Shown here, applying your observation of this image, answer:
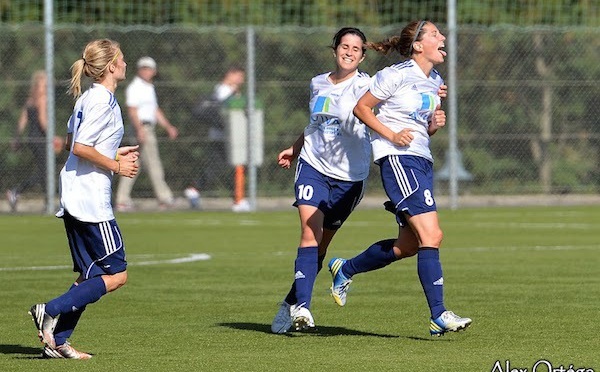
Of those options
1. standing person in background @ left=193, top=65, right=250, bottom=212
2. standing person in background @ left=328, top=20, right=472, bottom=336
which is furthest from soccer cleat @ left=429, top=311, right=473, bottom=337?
standing person in background @ left=193, top=65, right=250, bottom=212

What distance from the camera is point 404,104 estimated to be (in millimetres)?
Answer: 9695

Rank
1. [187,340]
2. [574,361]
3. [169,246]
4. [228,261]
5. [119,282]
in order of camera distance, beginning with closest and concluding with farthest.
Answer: [574,361], [119,282], [187,340], [228,261], [169,246]

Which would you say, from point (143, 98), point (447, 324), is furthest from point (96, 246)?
point (143, 98)

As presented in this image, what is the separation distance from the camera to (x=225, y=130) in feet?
80.2

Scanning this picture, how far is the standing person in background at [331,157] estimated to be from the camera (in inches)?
394

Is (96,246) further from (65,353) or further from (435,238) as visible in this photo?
(435,238)

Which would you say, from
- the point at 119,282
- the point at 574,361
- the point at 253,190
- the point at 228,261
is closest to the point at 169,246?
the point at 228,261

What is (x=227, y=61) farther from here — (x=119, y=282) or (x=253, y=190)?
(x=119, y=282)

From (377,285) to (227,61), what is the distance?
43.1 feet

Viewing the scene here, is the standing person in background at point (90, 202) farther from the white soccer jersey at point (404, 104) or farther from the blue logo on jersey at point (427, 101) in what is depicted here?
the blue logo on jersey at point (427, 101)

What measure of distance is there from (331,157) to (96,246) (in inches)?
82.1

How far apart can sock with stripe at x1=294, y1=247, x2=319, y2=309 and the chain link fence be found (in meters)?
14.6

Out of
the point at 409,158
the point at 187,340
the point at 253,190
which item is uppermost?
the point at 409,158

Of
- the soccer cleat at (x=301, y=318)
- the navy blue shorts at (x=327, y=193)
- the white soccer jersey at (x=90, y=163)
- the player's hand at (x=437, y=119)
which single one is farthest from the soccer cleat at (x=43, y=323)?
the player's hand at (x=437, y=119)
